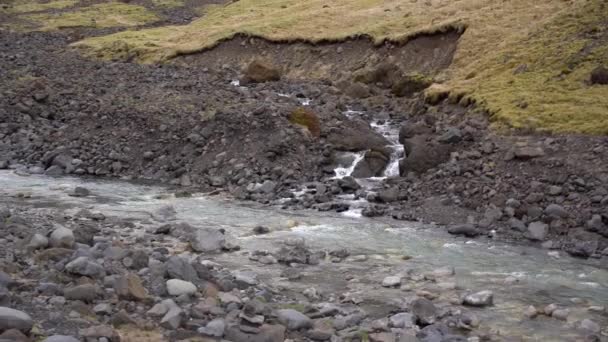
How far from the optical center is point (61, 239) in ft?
44.4

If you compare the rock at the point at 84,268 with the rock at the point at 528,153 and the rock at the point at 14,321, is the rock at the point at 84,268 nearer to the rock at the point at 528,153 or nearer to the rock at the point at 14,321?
the rock at the point at 14,321

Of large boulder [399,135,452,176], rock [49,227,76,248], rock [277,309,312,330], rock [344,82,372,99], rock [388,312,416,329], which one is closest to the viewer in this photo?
rock [277,309,312,330]

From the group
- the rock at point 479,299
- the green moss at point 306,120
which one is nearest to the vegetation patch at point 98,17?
the green moss at point 306,120

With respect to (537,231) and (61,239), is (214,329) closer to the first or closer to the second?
(61,239)

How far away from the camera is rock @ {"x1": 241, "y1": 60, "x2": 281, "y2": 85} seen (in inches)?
1732

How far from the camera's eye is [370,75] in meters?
42.3

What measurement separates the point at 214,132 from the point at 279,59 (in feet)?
70.8

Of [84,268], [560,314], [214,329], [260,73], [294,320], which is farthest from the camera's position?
[260,73]

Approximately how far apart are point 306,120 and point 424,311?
1874 centimetres

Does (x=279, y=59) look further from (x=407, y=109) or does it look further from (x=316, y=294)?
(x=316, y=294)

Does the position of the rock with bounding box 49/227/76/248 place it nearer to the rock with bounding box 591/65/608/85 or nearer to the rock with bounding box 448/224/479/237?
the rock with bounding box 448/224/479/237

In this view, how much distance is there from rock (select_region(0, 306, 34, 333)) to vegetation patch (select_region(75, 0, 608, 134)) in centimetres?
2115

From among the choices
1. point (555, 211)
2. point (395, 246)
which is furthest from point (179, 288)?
point (555, 211)

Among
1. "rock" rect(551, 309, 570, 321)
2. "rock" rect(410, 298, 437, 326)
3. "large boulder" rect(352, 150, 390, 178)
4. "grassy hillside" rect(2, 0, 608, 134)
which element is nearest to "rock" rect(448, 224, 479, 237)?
"large boulder" rect(352, 150, 390, 178)
